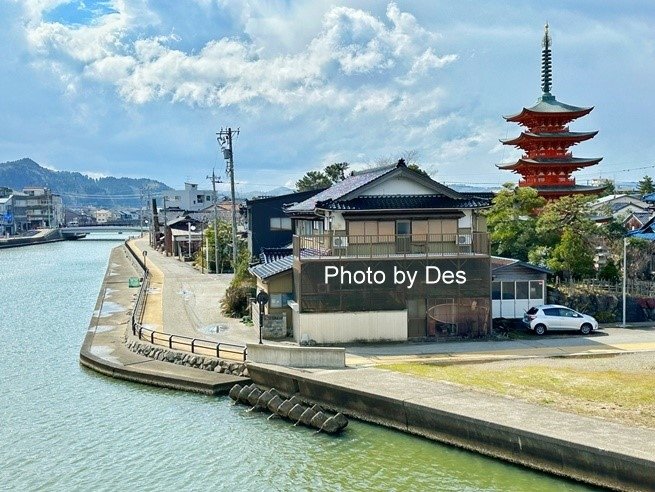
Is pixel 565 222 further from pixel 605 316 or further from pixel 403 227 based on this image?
pixel 403 227

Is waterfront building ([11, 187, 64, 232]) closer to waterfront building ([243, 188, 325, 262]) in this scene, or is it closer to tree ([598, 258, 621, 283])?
waterfront building ([243, 188, 325, 262])

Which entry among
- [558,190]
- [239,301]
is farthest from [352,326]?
[558,190]

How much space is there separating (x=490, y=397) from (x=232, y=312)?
16.2 m

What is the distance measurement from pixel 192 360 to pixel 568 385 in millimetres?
11524

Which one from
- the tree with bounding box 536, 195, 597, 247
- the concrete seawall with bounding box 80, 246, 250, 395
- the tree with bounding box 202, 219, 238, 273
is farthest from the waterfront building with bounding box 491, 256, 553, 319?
the tree with bounding box 202, 219, 238, 273

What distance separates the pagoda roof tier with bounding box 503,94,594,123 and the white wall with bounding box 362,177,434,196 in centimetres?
2671

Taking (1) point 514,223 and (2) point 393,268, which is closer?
(2) point 393,268

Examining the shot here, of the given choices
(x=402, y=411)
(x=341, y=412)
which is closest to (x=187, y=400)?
(x=341, y=412)

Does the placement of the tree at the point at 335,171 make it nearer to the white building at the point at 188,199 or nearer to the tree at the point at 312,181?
the tree at the point at 312,181

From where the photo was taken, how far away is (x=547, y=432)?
46.5 feet

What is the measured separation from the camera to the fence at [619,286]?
1182 inches

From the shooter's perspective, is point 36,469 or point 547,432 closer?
point 547,432

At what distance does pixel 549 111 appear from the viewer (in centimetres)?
4978

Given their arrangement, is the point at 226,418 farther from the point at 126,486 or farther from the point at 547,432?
the point at 547,432
